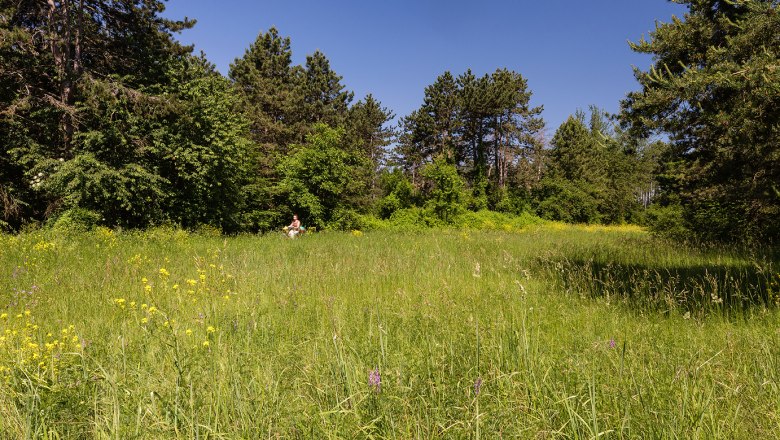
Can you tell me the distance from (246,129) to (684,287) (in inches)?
841

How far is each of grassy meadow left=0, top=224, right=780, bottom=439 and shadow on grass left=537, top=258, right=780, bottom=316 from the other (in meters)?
0.06

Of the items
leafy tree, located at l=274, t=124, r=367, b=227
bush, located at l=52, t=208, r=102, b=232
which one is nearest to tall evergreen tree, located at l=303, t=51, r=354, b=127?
leafy tree, located at l=274, t=124, r=367, b=227

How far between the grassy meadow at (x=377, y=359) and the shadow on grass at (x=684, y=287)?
0.06 m

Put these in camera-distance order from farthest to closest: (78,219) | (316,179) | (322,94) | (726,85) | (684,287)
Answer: (322,94), (316,179), (78,219), (684,287), (726,85)

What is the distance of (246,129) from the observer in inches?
812

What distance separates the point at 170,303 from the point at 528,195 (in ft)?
120

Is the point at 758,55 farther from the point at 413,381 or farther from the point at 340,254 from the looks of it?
the point at 340,254

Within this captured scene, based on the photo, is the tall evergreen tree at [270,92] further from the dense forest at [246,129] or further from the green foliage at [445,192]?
the green foliage at [445,192]

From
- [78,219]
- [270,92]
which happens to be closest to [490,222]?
[270,92]

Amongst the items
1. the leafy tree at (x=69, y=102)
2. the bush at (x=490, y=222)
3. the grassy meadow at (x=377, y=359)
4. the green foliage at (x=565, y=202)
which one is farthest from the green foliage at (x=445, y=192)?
the grassy meadow at (x=377, y=359)

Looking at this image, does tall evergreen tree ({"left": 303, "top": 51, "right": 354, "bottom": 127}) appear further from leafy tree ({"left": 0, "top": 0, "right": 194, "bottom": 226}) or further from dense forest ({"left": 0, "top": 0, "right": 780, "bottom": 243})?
leafy tree ({"left": 0, "top": 0, "right": 194, "bottom": 226})

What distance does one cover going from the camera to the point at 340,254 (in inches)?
325

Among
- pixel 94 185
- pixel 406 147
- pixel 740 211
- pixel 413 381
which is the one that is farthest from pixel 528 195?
pixel 413 381

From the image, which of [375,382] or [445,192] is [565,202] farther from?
[375,382]
